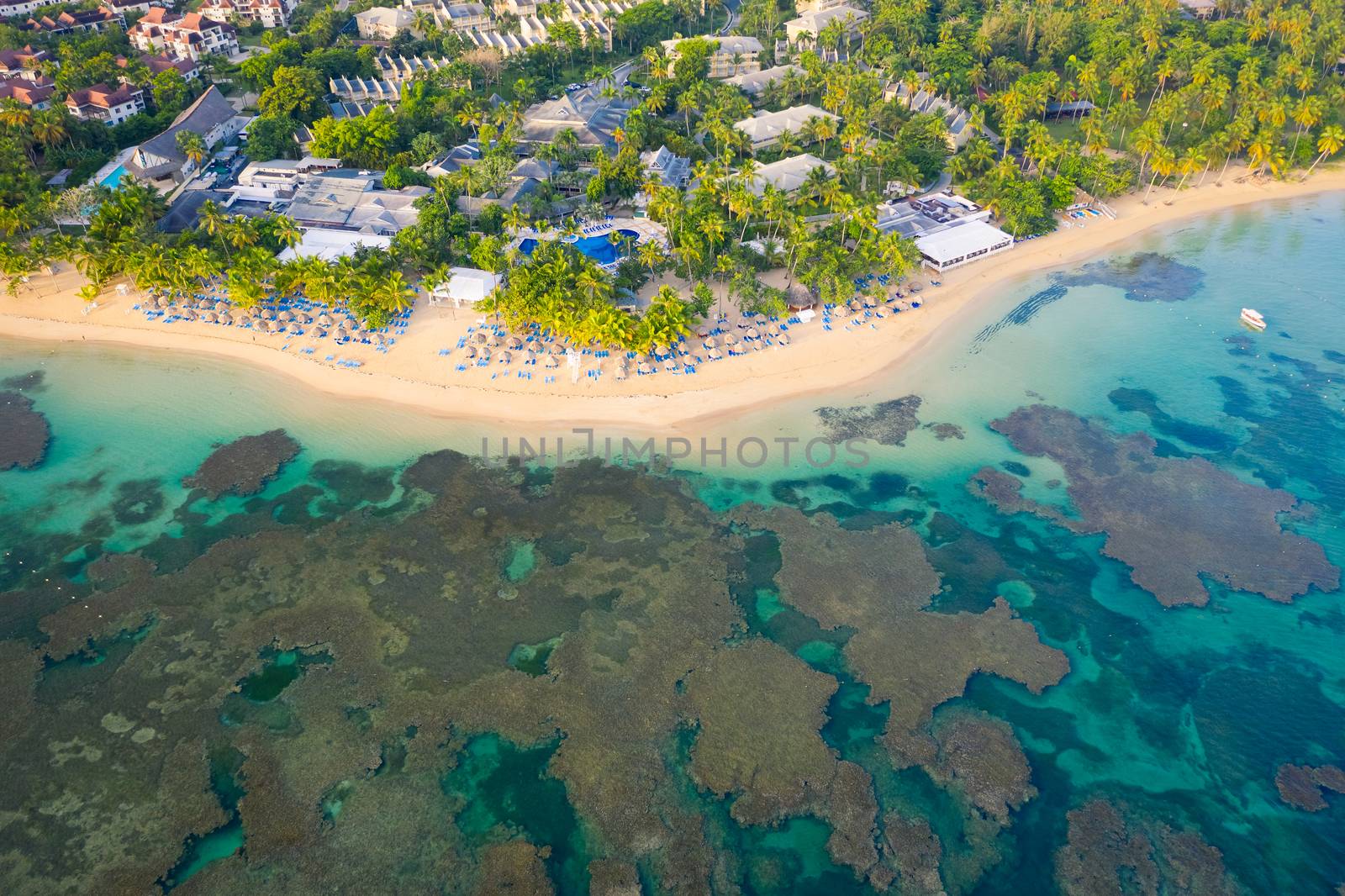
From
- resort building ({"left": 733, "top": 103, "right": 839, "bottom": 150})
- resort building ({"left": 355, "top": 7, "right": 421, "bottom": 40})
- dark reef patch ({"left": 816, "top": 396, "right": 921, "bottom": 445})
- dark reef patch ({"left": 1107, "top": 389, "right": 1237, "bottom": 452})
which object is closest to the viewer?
dark reef patch ({"left": 1107, "top": 389, "right": 1237, "bottom": 452})

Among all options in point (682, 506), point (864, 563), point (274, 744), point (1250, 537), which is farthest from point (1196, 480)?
point (274, 744)

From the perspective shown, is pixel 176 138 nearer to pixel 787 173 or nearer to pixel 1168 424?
pixel 787 173

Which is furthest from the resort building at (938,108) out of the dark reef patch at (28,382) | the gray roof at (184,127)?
the dark reef patch at (28,382)

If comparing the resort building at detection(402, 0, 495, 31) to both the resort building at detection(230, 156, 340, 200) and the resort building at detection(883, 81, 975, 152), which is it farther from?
the resort building at detection(883, 81, 975, 152)

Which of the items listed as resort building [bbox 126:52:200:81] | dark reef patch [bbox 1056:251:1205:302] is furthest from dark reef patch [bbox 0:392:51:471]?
dark reef patch [bbox 1056:251:1205:302]

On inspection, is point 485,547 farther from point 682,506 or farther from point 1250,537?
point 1250,537

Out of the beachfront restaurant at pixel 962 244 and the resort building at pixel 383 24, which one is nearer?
the beachfront restaurant at pixel 962 244

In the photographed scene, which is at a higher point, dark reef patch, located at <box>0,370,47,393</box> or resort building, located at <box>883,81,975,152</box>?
resort building, located at <box>883,81,975,152</box>

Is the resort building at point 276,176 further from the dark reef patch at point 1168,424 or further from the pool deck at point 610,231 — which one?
the dark reef patch at point 1168,424
